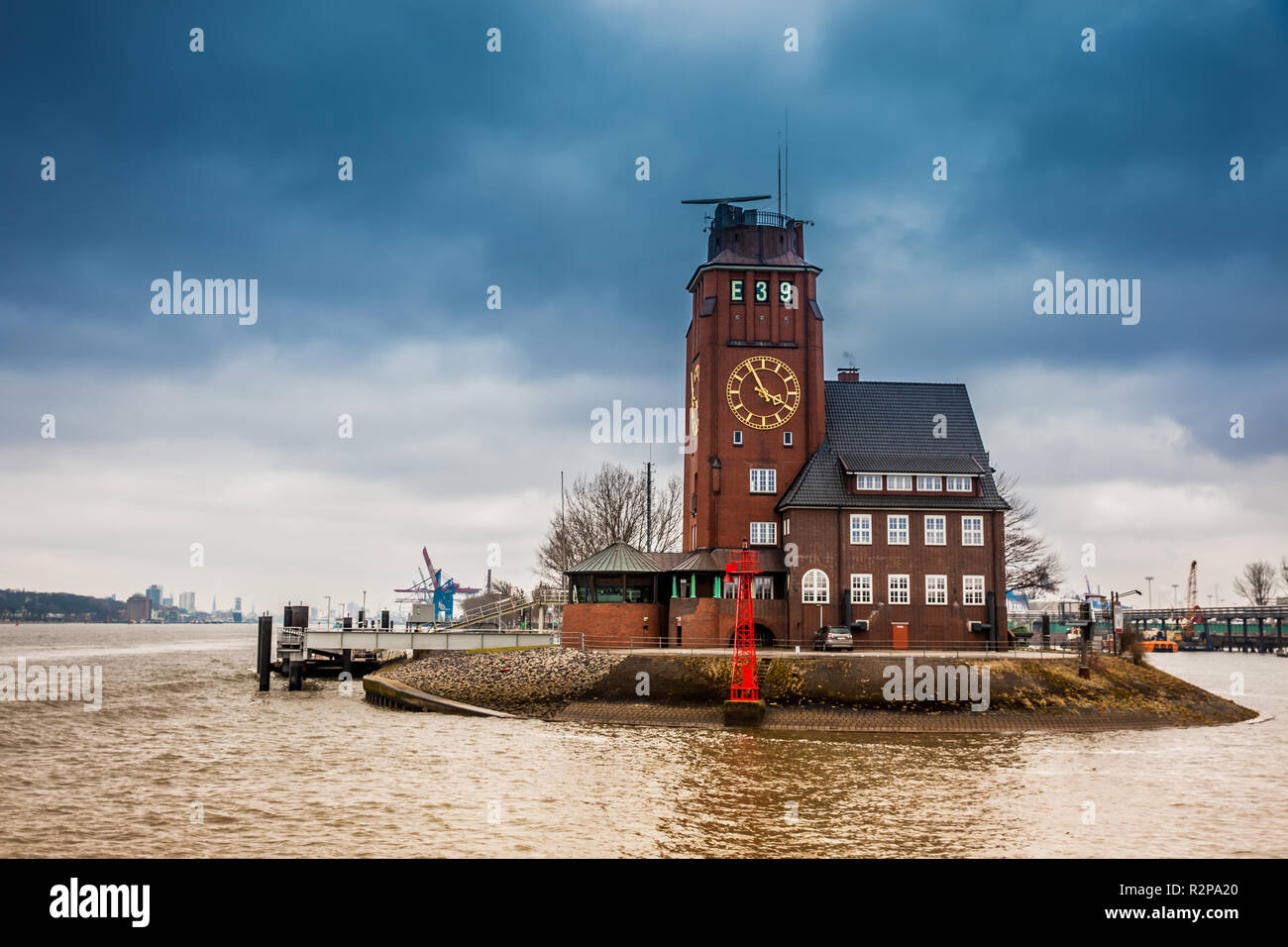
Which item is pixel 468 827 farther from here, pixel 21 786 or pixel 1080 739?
pixel 1080 739

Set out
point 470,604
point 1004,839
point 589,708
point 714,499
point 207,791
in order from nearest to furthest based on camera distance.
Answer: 1. point 1004,839
2. point 207,791
3. point 589,708
4. point 714,499
5. point 470,604

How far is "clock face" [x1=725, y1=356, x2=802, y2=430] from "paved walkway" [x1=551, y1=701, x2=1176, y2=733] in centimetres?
2277

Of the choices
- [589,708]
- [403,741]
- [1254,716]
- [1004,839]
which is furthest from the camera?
[1254,716]

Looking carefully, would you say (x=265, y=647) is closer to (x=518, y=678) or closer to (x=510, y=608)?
(x=510, y=608)

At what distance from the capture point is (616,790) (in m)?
30.0

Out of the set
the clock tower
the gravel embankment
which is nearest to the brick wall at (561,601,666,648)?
the gravel embankment

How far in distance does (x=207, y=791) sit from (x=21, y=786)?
5.98 m

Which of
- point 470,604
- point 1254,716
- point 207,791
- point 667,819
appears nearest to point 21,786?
point 207,791

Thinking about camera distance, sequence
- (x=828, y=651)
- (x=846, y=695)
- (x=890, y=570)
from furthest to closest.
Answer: (x=890, y=570) < (x=828, y=651) < (x=846, y=695)

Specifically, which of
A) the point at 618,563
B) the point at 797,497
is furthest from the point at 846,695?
the point at 618,563

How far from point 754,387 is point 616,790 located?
38.0 m

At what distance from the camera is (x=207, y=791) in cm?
3030

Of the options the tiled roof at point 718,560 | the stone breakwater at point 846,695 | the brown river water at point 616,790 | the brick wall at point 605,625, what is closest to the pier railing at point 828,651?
the brick wall at point 605,625

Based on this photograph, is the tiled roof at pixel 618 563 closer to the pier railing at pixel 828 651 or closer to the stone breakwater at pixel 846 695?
the pier railing at pixel 828 651
